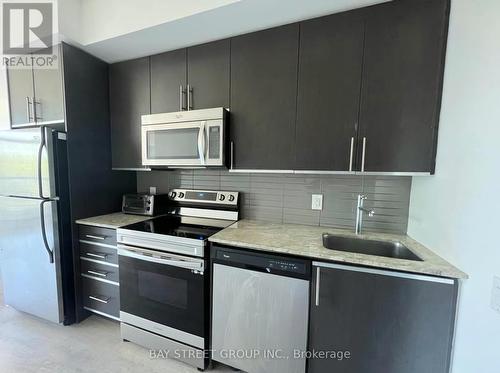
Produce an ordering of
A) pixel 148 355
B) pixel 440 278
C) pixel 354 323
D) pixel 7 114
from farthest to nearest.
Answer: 1. pixel 7 114
2. pixel 148 355
3. pixel 354 323
4. pixel 440 278

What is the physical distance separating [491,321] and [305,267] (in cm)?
73

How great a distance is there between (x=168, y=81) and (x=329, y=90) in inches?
51.3

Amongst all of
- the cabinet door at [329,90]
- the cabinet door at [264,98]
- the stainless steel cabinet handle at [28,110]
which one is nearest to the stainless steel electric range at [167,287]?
the cabinet door at [264,98]

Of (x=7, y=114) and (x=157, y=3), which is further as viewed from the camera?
(x=7, y=114)

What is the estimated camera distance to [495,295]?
827 millimetres

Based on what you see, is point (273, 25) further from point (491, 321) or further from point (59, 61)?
point (491, 321)

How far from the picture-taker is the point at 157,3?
57.6 inches

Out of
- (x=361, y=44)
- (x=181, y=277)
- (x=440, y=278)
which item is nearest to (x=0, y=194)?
(x=181, y=277)

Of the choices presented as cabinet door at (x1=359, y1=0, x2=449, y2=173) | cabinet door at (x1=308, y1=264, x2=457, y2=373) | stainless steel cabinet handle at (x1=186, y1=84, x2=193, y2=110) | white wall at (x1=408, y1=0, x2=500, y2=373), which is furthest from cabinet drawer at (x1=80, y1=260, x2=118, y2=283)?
white wall at (x1=408, y1=0, x2=500, y2=373)

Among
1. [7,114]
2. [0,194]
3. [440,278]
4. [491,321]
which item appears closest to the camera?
[491,321]

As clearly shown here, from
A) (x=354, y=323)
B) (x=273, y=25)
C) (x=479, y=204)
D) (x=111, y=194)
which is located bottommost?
(x=354, y=323)

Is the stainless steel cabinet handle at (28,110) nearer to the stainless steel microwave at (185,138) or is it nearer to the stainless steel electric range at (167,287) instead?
the stainless steel microwave at (185,138)

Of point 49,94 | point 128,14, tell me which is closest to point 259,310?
point 128,14

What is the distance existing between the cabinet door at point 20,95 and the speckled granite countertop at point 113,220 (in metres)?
1.06
